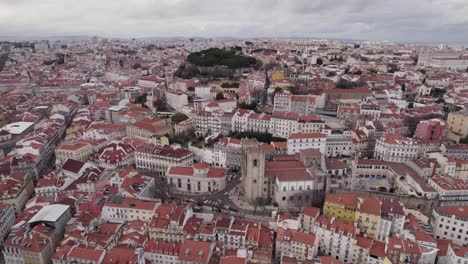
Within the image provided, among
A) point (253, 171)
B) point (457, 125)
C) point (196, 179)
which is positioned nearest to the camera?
point (253, 171)

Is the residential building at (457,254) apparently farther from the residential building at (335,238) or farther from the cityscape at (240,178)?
the residential building at (335,238)

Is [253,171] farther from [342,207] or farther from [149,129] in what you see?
[149,129]

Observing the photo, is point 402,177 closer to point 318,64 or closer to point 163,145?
point 163,145

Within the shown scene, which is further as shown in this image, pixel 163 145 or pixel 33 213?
pixel 163 145

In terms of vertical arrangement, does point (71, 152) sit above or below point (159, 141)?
below

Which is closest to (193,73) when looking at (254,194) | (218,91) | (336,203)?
(218,91)

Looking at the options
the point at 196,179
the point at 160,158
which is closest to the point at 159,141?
the point at 160,158

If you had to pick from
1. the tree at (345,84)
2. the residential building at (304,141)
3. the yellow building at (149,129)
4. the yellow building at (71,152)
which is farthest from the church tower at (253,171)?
the tree at (345,84)
